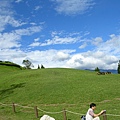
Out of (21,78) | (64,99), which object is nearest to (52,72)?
(21,78)


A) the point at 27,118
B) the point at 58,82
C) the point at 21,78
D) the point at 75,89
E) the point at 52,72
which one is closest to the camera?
the point at 27,118

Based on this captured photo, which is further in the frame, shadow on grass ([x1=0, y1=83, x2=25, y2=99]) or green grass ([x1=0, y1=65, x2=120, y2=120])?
shadow on grass ([x1=0, y1=83, x2=25, y2=99])

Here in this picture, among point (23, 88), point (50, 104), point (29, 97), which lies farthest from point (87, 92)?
point (23, 88)

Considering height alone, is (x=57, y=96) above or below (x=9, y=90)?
below

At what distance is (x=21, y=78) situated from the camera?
180 feet

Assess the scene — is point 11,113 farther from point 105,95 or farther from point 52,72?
point 52,72

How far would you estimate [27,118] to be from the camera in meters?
23.6

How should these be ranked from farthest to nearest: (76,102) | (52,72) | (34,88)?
(52,72) → (34,88) → (76,102)

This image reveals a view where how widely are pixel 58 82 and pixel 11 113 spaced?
64.9 ft

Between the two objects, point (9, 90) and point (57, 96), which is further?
point (9, 90)

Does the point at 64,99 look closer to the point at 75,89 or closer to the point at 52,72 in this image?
the point at 75,89

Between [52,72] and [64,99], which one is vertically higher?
[52,72]

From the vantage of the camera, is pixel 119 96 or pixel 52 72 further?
pixel 52 72

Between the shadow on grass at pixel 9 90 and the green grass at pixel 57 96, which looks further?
the shadow on grass at pixel 9 90
